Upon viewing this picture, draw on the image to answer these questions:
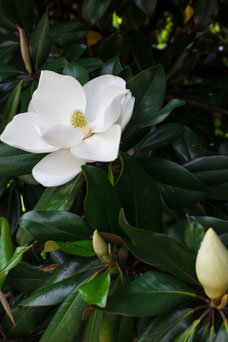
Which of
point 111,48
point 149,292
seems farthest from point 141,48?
point 149,292

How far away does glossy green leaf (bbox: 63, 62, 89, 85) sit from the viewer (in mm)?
873

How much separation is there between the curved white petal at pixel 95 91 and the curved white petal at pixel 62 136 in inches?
4.8

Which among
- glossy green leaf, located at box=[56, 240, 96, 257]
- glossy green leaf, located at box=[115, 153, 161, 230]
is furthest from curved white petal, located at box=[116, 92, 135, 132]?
glossy green leaf, located at box=[56, 240, 96, 257]

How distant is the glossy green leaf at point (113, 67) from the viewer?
0.90 m

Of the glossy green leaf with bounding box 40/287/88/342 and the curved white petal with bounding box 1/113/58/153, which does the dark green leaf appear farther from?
the curved white petal with bounding box 1/113/58/153

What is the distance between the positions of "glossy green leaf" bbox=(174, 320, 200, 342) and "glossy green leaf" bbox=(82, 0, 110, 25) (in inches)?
39.1

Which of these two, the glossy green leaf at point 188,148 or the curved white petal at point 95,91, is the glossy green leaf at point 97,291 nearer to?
the curved white petal at point 95,91

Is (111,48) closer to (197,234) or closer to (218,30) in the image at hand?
(197,234)

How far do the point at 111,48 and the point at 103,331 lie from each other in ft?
3.39

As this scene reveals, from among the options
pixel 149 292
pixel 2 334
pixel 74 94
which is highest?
pixel 74 94

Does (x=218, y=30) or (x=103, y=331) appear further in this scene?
(x=218, y=30)

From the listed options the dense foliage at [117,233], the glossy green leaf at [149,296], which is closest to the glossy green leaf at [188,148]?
the dense foliage at [117,233]

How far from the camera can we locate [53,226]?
670 millimetres

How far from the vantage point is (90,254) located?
27.0 inches
